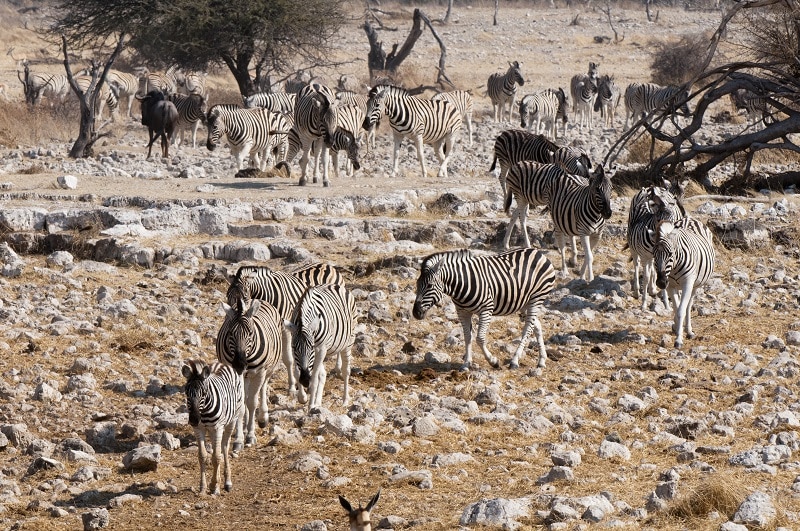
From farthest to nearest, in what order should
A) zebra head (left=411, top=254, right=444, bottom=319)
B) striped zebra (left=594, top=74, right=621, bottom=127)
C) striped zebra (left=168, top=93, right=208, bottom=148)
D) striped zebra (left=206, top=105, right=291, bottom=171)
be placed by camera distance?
striped zebra (left=594, top=74, right=621, bottom=127), striped zebra (left=168, top=93, right=208, bottom=148), striped zebra (left=206, top=105, right=291, bottom=171), zebra head (left=411, top=254, right=444, bottom=319)

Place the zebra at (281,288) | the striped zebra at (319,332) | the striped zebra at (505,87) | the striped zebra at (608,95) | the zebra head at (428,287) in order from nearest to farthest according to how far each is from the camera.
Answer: the striped zebra at (319,332)
the zebra at (281,288)
the zebra head at (428,287)
the striped zebra at (505,87)
the striped zebra at (608,95)

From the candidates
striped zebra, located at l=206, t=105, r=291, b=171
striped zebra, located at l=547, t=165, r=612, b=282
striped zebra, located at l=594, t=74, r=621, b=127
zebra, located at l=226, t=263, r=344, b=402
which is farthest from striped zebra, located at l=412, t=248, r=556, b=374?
striped zebra, located at l=594, t=74, r=621, b=127

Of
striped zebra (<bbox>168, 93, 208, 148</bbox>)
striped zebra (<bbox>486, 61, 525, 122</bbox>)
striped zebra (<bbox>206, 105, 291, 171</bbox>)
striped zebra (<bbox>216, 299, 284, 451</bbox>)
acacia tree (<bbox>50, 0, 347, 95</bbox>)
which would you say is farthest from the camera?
striped zebra (<bbox>486, 61, 525, 122</bbox>)

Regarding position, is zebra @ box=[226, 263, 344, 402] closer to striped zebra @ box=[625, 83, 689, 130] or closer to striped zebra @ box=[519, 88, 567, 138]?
striped zebra @ box=[519, 88, 567, 138]

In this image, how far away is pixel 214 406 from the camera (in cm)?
791

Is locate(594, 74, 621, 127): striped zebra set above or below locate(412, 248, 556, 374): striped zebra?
above

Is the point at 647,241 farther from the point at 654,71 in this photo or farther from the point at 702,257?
the point at 654,71

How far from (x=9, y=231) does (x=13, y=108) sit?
15101 millimetres

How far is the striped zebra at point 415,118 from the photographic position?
20484 mm

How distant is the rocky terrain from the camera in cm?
785

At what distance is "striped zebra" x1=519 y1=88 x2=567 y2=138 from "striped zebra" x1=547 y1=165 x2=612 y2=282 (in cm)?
1428

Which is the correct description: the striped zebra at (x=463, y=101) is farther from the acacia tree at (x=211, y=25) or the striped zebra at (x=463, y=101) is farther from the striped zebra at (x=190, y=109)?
the striped zebra at (x=190, y=109)

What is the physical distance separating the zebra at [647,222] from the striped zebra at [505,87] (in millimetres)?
18001

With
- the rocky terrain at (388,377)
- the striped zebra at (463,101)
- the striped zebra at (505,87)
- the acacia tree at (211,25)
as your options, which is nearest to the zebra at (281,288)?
the rocky terrain at (388,377)
